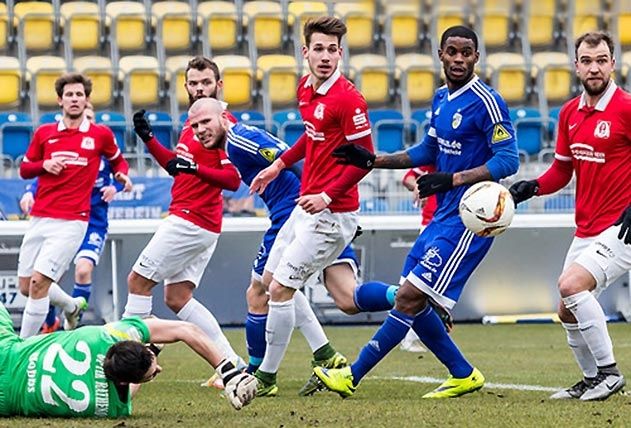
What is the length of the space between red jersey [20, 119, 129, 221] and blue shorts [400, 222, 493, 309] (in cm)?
443

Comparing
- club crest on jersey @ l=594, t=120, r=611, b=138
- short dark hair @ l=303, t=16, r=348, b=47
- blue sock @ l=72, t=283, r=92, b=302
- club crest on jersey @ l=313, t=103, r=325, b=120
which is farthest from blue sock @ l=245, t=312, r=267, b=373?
blue sock @ l=72, t=283, r=92, b=302

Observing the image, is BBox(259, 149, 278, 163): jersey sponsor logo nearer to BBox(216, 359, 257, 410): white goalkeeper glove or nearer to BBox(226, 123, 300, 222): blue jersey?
BBox(226, 123, 300, 222): blue jersey

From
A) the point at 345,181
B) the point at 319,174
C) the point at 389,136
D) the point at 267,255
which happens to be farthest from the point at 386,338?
the point at 389,136

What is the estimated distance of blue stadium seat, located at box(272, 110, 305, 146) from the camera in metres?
17.2

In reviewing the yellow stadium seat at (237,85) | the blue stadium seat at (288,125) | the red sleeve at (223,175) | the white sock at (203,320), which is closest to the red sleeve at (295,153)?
the red sleeve at (223,175)

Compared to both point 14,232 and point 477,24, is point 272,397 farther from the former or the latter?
point 477,24

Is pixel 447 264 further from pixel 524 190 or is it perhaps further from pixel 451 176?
pixel 524 190

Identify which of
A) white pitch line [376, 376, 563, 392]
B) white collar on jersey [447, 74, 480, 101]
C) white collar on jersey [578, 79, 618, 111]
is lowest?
white pitch line [376, 376, 563, 392]

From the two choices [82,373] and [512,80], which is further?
[512,80]

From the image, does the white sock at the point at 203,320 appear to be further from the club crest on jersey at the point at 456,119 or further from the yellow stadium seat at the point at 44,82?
the yellow stadium seat at the point at 44,82

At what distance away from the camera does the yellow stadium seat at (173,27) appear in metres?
19.7

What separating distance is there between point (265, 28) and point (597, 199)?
12613 mm

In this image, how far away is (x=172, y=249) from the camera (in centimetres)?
984

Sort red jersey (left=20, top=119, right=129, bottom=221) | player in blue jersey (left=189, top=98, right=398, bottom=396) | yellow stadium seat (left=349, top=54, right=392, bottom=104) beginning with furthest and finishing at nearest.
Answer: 1. yellow stadium seat (left=349, top=54, right=392, bottom=104)
2. red jersey (left=20, top=119, right=129, bottom=221)
3. player in blue jersey (left=189, top=98, right=398, bottom=396)
